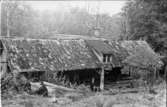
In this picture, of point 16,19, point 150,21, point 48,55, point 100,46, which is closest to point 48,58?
point 48,55

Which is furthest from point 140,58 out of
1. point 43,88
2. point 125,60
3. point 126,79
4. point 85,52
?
point 43,88

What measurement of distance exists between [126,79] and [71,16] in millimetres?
23563

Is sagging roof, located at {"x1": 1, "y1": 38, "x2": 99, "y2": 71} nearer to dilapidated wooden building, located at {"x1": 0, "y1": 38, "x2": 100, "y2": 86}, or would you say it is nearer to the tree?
dilapidated wooden building, located at {"x1": 0, "y1": 38, "x2": 100, "y2": 86}

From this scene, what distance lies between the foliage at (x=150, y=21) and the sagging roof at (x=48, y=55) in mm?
9953

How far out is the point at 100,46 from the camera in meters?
21.5

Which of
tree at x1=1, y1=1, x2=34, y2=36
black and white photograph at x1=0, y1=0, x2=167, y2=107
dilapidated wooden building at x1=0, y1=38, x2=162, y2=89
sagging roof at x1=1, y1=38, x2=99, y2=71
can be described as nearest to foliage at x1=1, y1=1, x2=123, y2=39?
tree at x1=1, y1=1, x2=34, y2=36

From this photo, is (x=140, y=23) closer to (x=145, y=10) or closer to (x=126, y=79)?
(x=145, y=10)

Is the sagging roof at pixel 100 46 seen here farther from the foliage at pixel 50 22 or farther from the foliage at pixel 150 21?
the foliage at pixel 50 22

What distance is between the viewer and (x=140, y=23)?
28.3 m

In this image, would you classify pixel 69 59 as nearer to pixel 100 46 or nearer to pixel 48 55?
pixel 48 55

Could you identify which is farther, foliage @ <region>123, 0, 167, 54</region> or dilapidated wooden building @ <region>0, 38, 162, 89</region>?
foliage @ <region>123, 0, 167, 54</region>

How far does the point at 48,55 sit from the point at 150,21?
14.6 m

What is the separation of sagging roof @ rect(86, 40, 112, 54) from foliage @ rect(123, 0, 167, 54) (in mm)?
7530

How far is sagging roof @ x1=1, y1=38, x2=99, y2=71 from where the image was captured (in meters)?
16.8
